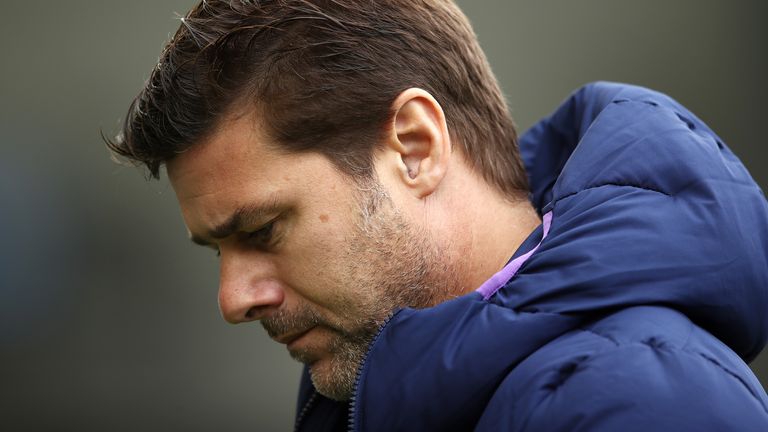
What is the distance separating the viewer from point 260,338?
16.1 feet

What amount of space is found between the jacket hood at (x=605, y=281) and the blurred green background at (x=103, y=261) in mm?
3430

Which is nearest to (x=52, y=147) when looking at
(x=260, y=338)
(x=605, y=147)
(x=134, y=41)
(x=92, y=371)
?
(x=134, y=41)

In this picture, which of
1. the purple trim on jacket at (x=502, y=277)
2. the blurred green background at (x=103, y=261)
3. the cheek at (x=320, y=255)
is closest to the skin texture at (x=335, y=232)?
the cheek at (x=320, y=255)

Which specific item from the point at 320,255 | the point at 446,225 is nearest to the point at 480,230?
the point at 446,225

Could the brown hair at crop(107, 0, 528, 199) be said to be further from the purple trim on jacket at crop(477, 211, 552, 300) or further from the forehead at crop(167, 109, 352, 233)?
the purple trim on jacket at crop(477, 211, 552, 300)

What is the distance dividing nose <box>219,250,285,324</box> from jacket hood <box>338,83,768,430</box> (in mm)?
333

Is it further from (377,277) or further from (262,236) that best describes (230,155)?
(377,277)

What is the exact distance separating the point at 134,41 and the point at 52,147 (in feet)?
2.32

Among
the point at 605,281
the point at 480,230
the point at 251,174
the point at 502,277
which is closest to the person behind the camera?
the point at 605,281

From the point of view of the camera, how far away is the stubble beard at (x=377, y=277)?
5.38 ft

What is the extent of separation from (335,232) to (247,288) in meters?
0.21

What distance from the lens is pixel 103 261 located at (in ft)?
15.5

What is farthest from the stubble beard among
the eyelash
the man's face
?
the eyelash

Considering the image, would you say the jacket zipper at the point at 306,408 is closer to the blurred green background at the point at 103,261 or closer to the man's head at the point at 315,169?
the man's head at the point at 315,169
